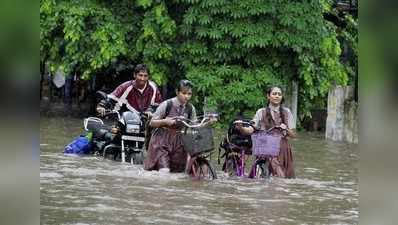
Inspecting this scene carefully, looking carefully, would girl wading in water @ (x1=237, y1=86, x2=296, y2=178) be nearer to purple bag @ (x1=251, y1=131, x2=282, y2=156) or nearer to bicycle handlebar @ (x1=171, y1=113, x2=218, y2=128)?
A: purple bag @ (x1=251, y1=131, x2=282, y2=156)

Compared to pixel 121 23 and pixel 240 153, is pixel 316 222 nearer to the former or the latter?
pixel 240 153

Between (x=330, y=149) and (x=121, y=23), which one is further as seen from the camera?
(x=121, y=23)

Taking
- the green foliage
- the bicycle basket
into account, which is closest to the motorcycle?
the bicycle basket

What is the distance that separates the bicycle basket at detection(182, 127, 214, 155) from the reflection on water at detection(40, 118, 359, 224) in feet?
1.42

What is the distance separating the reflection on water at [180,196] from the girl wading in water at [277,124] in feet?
0.54

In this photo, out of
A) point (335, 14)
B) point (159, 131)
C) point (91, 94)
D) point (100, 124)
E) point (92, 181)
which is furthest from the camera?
point (91, 94)

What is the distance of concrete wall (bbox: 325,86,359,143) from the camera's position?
1688 centimetres

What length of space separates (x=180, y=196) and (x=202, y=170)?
1.54m

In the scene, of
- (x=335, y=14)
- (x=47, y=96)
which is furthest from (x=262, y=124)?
(x=47, y=96)

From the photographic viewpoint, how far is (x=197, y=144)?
29.5ft

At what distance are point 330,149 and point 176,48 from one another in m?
6.38

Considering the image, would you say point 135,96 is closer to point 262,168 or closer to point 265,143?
point 262,168

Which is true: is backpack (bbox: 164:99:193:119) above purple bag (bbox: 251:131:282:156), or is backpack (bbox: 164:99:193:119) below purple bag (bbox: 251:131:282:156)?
above

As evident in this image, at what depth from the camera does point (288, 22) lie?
1827 cm
